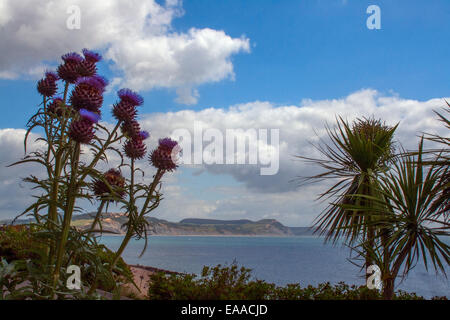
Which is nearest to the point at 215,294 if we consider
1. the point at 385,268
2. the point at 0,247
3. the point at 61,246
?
the point at 385,268

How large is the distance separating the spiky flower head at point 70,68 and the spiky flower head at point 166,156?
1137 millimetres

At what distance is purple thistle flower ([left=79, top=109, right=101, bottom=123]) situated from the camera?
3039mm

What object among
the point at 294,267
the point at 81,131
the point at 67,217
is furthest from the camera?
the point at 294,267

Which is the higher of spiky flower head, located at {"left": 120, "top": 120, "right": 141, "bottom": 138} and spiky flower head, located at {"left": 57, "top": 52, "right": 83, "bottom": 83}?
spiky flower head, located at {"left": 57, "top": 52, "right": 83, "bottom": 83}

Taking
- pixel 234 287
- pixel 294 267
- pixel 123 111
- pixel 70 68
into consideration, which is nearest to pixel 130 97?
pixel 123 111

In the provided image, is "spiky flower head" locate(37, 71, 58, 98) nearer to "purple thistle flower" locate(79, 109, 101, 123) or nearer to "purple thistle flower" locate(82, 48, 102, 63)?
"purple thistle flower" locate(82, 48, 102, 63)

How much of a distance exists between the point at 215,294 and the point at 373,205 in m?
2.88

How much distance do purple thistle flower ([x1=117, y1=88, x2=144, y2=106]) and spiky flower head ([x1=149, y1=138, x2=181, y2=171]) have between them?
0.41m

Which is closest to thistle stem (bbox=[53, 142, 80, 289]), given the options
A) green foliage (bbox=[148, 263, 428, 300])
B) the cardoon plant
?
the cardoon plant

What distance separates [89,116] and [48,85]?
1203 mm

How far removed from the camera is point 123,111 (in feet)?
10.7

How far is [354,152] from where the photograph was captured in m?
6.69

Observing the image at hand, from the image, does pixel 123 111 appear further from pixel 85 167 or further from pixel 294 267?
pixel 294 267

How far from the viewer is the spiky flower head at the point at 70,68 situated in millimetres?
3727
